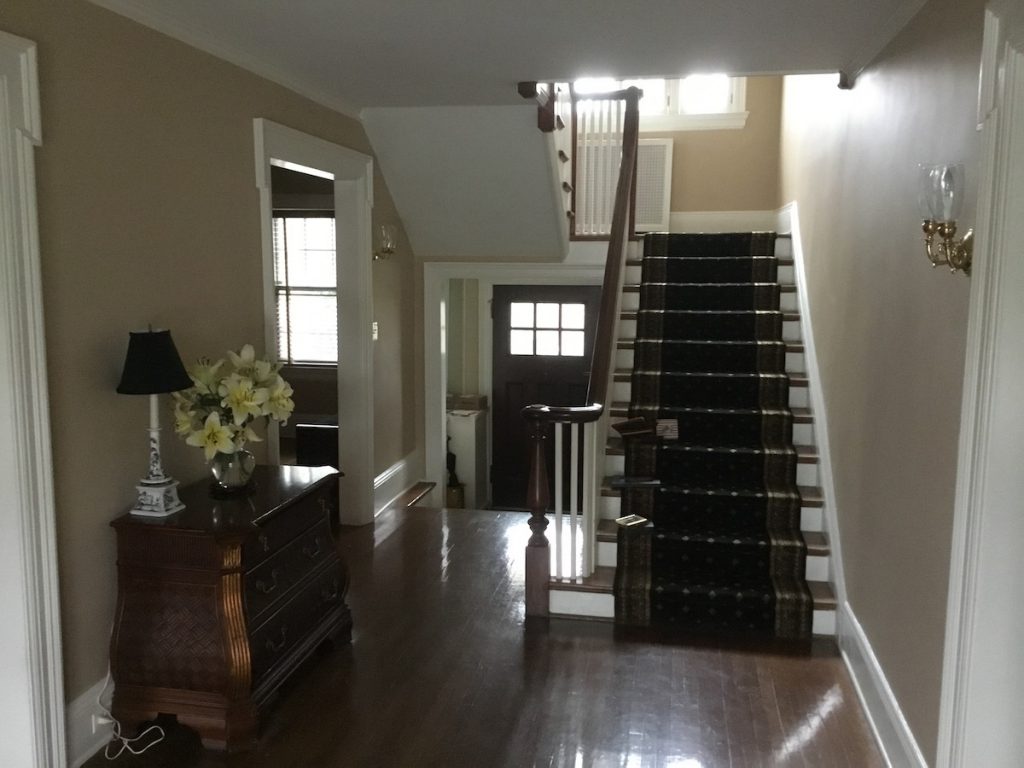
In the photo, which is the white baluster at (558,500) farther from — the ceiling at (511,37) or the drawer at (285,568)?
the ceiling at (511,37)

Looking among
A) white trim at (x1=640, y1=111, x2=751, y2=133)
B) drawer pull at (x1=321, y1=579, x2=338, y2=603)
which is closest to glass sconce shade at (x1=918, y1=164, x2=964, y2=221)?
drawer pull at (x1=321, y1=579, x2=338, y2=603)

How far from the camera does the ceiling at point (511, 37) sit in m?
2.81

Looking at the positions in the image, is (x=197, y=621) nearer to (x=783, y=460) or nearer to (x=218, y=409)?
(x=218, y=409)

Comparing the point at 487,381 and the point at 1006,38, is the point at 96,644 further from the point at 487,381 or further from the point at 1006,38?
the point at 487,381

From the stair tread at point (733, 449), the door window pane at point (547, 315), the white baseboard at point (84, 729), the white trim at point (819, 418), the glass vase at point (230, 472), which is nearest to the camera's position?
the white baseboard at point (84, 729)

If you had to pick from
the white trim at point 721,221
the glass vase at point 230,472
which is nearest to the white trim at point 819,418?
the white trim at point 721,221

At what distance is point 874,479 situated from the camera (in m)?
3.08

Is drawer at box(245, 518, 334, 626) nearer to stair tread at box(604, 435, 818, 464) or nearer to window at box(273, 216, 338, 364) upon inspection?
stair tread at box(604, 435, 818, 464)

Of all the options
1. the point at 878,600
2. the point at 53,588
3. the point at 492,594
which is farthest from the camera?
the point at 492,594

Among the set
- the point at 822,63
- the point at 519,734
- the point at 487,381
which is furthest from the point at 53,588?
the point at 487,381

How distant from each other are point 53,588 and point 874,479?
9.12 feet

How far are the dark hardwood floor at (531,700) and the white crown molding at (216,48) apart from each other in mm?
2415

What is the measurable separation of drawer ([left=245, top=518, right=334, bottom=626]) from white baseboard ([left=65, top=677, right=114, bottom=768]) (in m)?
0.56

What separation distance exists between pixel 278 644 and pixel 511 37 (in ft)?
7.84
